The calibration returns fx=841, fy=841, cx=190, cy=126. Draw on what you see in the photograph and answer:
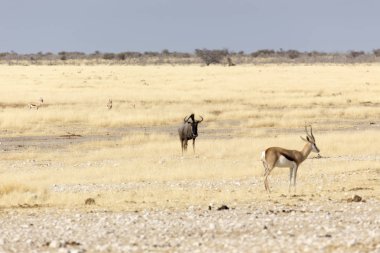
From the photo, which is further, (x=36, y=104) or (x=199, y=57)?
(x=199, y=57)

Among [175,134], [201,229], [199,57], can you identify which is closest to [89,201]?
[201,229]

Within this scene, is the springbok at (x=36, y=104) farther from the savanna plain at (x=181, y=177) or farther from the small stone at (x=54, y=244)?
the small stone at (x=54, y=244)

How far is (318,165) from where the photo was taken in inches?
886

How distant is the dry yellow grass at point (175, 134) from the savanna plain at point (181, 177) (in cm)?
6

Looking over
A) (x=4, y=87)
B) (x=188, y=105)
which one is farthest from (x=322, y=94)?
(x=4, y=87)

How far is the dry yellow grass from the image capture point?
683 inches

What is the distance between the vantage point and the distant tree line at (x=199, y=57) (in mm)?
139625

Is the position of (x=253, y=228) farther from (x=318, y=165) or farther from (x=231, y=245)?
(x=318, y=165)

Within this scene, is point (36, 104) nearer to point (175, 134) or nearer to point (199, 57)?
point (175, 134)

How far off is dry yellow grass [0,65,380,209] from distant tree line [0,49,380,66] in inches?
2631

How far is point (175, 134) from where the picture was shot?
34125mm

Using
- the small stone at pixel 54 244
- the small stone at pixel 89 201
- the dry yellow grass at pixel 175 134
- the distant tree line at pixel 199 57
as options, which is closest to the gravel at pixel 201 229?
the small stone at pixel 54 244

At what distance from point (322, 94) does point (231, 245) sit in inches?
1844

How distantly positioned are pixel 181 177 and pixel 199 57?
13042cm
